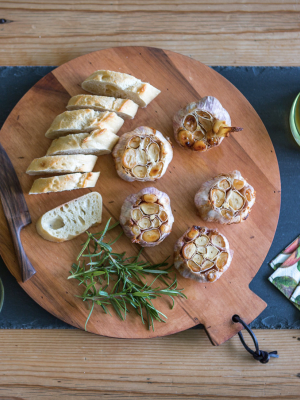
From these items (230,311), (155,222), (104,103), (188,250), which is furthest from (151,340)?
(104,103)

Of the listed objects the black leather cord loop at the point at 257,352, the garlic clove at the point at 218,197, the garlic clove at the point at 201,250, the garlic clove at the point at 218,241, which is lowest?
the black leather cord loop at the point at 257,352

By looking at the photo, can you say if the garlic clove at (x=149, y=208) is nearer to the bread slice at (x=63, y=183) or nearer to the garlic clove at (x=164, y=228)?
the garlic clove at (x=164, y=228)

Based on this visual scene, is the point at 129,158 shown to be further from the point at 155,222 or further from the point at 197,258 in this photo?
the point at 197,258

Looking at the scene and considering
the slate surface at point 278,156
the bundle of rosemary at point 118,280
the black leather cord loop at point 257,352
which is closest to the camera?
the bundle of rosemary at point 118,280

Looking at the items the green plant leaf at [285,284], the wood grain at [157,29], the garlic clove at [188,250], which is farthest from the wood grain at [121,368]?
the wood grain at [157,29]

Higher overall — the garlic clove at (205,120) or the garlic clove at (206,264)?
the garlic clove at (205,120)

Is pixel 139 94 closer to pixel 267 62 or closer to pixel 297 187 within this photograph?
pixel 267 62

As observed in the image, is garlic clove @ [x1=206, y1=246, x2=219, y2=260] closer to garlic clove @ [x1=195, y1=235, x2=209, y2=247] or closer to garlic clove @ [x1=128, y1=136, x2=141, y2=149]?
garlic clove @ [x1=195, y1=235, x2=209, y2=247]
